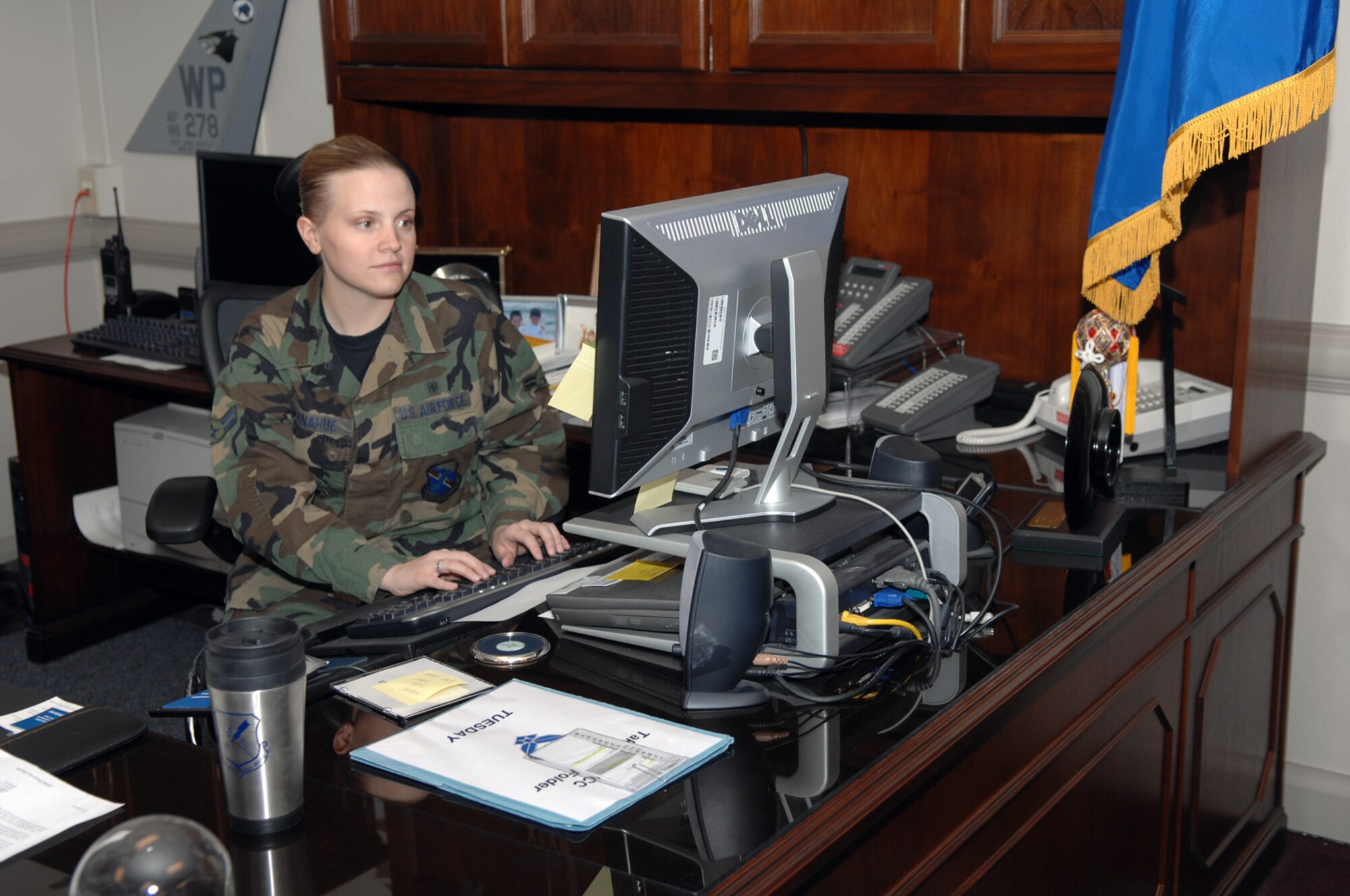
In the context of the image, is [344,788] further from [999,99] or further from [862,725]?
[999,99]

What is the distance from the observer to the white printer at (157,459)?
304 centimetres

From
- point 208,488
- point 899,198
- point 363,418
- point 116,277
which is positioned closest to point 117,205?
point 116,277

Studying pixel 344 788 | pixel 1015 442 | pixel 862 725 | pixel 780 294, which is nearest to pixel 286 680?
pixel 344 788

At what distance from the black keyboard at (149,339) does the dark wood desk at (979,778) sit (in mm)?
1744

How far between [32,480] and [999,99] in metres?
2.49

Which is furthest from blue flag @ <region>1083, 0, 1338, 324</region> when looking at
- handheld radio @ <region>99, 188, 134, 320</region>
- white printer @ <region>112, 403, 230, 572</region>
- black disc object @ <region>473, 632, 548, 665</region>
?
handheld radio @ <region>99, 188, 134, 320</region>

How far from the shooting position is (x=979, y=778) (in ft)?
4.51

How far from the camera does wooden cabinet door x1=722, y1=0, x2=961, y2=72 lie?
2.12m

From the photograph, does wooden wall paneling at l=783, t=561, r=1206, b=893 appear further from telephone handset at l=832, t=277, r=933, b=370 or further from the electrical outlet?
the electrical outlet

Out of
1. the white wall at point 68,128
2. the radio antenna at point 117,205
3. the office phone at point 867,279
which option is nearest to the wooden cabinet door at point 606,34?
the office phone at point 867,279

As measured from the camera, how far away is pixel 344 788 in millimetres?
1146

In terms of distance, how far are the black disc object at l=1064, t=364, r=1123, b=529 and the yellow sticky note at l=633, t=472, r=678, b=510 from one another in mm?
579

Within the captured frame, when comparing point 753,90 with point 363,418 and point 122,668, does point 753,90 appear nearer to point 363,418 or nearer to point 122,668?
point 363,418

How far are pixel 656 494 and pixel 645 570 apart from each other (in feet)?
0.30
